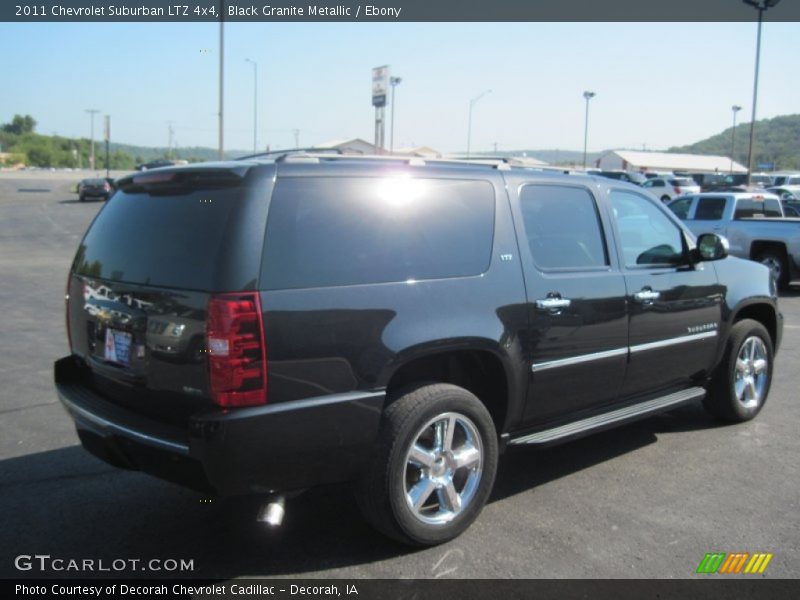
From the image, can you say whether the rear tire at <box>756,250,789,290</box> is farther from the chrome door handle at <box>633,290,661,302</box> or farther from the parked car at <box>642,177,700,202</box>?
the parked car at <box>642,177,700,202</box>

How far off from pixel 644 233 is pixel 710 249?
549 mm

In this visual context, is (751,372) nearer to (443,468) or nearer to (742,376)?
(742,376)

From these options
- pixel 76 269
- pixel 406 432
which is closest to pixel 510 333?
pixel 406 432

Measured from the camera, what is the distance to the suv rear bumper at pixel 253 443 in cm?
314

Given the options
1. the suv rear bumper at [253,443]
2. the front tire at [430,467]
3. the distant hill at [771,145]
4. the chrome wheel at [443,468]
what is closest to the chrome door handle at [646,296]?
the front tire at [430,467]

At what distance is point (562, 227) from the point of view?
462 cm

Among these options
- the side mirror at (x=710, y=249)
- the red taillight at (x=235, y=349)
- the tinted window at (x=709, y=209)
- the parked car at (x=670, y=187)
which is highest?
the parked car at (x=670, y=187)

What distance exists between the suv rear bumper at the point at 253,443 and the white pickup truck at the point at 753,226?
12.0m

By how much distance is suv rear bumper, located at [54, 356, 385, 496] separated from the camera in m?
3.14

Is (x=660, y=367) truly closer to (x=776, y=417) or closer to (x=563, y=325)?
Answer: (x=563, y=325)

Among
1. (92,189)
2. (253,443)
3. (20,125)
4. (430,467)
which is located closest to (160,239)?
(253,443)

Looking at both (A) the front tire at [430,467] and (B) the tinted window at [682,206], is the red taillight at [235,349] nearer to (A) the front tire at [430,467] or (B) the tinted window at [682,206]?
(A) the front tire at [430,467]

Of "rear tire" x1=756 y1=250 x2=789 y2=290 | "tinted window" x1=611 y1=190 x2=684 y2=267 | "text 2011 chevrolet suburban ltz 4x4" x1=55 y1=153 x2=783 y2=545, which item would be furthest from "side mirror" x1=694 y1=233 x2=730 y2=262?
"rear tire" x1=756 y1=250 x2=789 y2=290

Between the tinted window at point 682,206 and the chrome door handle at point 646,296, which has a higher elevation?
the tinted window at point 682,206
